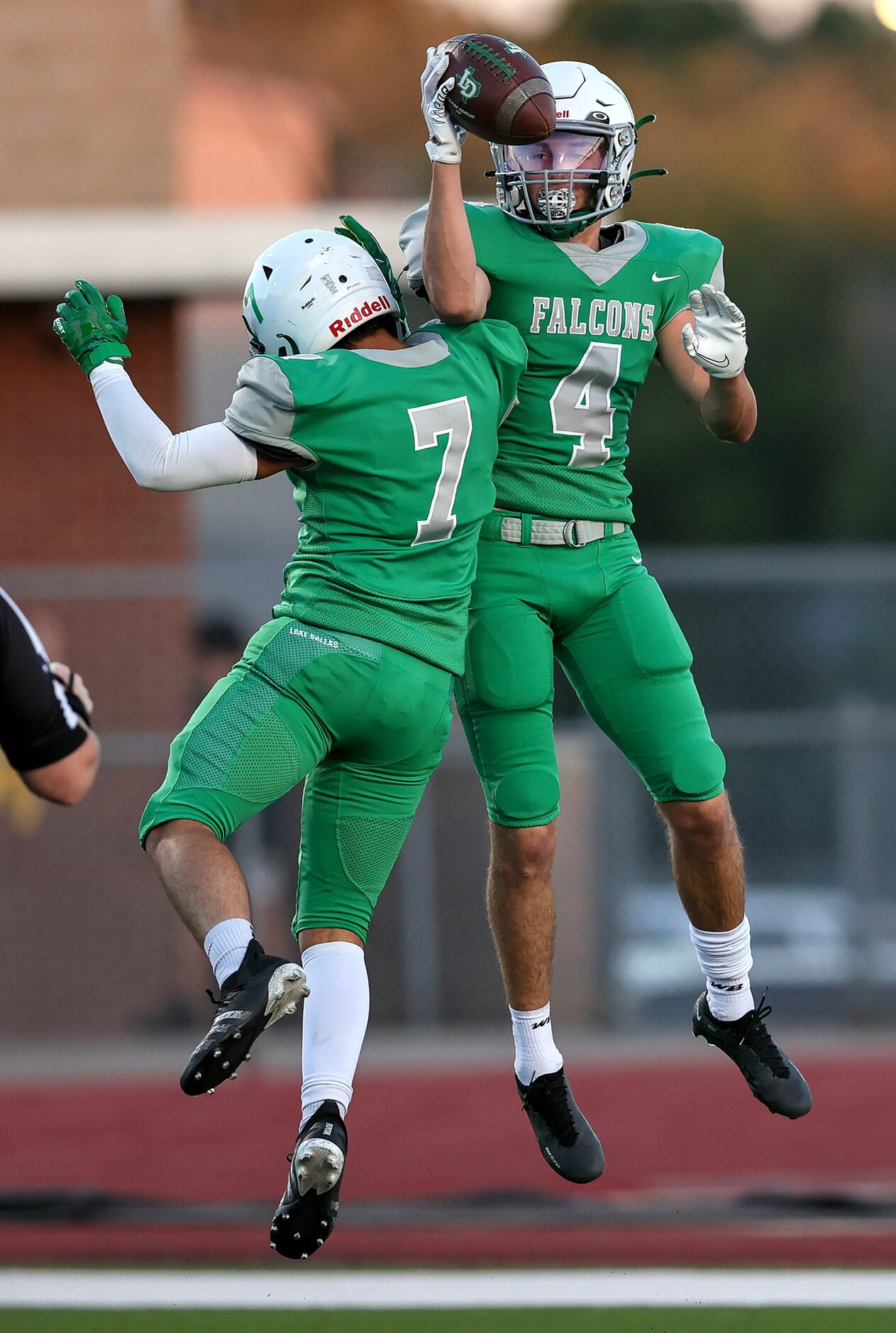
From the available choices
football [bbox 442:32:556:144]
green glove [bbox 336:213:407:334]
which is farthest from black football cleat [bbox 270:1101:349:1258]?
football [bbox 442:32:556:144]

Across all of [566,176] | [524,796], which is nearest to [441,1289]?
[524,796]

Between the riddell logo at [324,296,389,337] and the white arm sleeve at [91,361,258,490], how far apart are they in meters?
0.34

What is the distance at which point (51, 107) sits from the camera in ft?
38.5

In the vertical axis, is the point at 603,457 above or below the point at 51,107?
above

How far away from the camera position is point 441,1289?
6926mm

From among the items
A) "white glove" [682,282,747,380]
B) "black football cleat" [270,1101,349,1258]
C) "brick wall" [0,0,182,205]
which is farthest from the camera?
"brick wall" [0,0,182,205]

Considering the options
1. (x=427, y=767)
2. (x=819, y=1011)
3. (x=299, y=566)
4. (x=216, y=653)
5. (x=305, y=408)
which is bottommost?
(x=819, y=1011)

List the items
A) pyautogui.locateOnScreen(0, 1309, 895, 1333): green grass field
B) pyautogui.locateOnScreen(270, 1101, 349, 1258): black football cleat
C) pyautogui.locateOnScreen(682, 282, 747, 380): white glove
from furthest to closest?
1. pyautogui.locateOnScreen(0, 1309, 895, 1333): green grass field
2. pyautogui.locateOnScreen(682, 282, 747, 380): white glove
3. pyautogui.locateOnScreen(270, 1101, 349, 1258): black football cleat

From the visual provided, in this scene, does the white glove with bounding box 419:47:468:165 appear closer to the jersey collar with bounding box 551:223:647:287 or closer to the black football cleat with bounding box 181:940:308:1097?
the jersey collar with bounding box 551:223:647:287

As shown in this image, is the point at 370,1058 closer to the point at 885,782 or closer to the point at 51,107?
the point at 885,782

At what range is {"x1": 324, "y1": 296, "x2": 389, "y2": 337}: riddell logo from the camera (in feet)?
14.7

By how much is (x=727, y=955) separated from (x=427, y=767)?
3.18 ft

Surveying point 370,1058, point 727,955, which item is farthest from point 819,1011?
point 727,955

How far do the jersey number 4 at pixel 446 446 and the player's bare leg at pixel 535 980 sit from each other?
820mm
